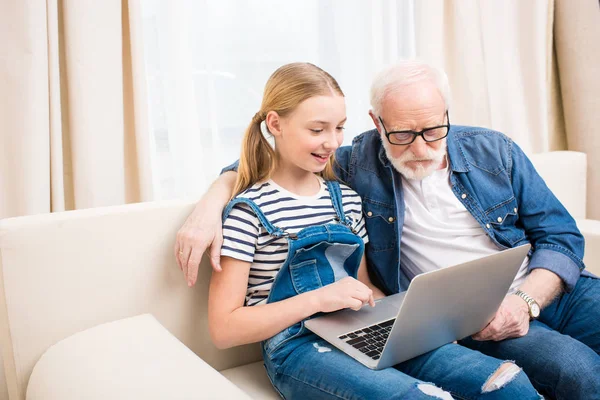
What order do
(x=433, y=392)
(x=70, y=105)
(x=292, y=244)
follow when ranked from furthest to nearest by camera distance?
(x=70, y=105), (x=292, y=244), (x=433, y=392)

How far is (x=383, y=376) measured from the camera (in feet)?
3.70

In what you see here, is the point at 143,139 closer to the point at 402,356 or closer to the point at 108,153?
the point at 108,153

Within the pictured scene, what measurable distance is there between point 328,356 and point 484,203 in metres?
0.62

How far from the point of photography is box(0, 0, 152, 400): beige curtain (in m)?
1.62

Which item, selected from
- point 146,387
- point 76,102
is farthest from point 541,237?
point 76,102

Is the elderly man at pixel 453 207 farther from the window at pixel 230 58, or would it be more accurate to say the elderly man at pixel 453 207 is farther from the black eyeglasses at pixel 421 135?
the window at pixel 230 58

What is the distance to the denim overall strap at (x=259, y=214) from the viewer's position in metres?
1.34

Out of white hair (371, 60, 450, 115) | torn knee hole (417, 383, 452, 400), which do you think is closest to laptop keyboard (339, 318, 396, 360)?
torn knee hole (417, 383, 452, 400)

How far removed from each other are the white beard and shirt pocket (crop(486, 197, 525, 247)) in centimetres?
19

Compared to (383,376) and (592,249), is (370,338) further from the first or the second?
(592,249)

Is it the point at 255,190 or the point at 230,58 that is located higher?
the point at 230,58

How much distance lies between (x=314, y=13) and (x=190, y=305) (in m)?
1.29

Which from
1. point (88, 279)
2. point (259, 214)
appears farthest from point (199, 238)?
point (88, 279)

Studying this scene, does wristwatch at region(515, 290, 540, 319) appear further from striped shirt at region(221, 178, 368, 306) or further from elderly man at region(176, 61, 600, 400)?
striped shirt at region(221, 178, 368, 306)
